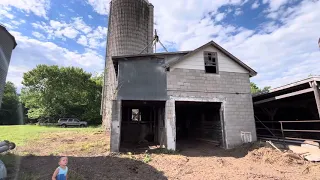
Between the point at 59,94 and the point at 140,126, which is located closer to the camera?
the point at 140,126

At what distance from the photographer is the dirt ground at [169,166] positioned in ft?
23.0

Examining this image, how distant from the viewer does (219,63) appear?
12.0 meters

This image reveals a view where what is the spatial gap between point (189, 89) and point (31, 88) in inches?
1228

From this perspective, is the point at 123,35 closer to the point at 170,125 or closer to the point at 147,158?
the point at 170,125

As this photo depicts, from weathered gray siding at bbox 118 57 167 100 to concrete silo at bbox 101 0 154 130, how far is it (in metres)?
7.31

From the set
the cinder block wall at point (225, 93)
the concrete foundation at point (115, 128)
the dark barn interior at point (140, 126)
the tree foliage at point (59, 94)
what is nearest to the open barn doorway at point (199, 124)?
the cinder block wall at point (225, 93)

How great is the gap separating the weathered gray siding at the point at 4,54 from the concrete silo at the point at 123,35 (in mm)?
9077

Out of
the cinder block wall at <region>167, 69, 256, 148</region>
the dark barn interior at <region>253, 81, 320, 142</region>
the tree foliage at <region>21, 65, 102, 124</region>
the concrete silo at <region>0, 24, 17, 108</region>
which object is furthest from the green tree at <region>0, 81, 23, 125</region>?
the dark barn interior at <region>253, 81, 320, 142</region>

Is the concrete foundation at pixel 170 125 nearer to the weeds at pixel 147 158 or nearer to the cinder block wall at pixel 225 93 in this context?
the cinder block wall at pixel 225 93

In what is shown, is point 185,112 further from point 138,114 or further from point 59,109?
point 59,109

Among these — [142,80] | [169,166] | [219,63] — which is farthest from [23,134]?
[219,63]

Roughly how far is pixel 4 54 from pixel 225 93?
35.3 ft

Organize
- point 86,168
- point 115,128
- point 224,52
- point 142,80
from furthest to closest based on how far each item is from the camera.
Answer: point 224,52, point 142,80, point 115,128, point 86,168

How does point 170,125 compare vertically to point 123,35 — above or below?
below
